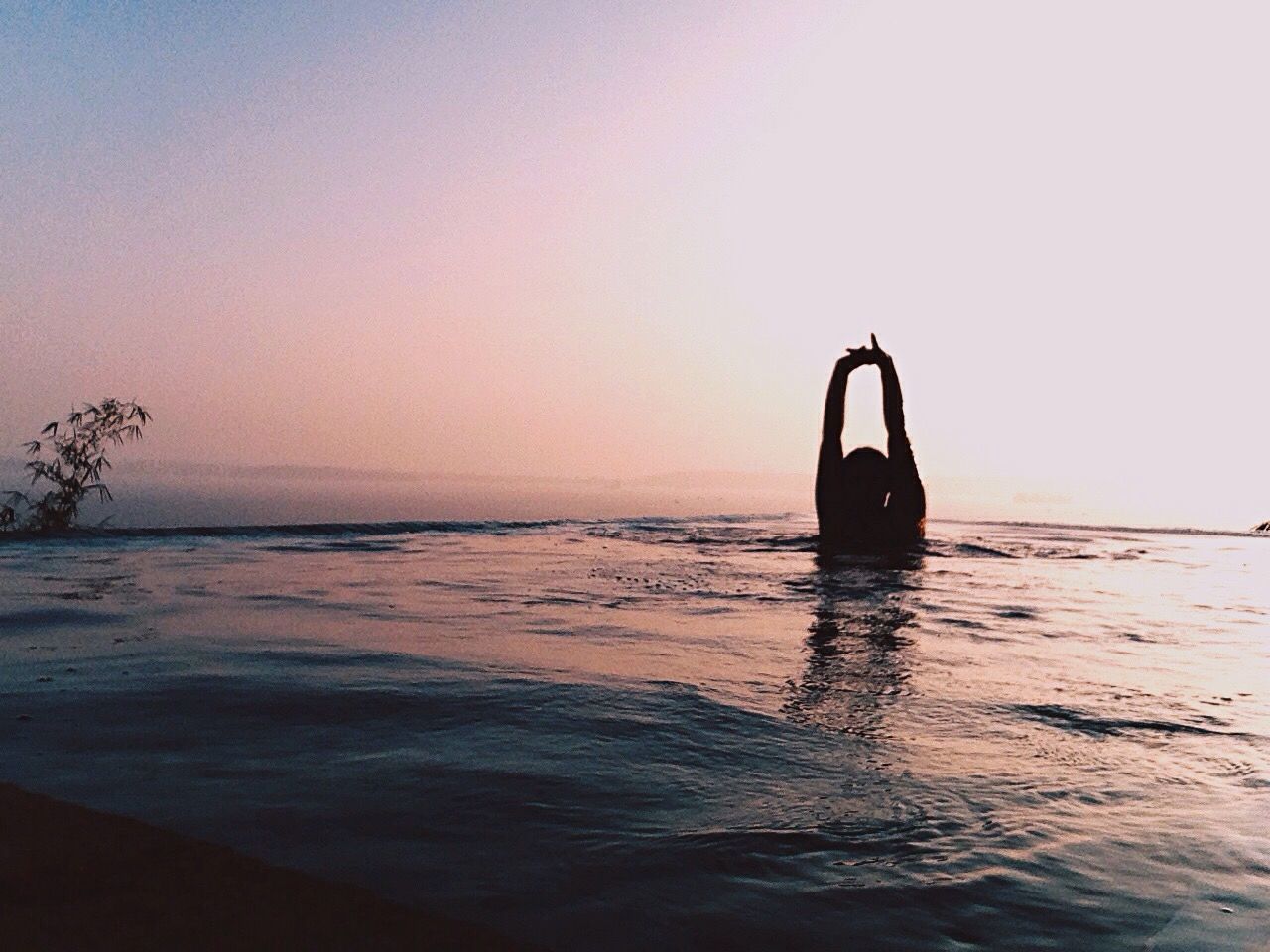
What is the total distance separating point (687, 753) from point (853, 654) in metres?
3.45

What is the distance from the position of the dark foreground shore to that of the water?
295 millimetres

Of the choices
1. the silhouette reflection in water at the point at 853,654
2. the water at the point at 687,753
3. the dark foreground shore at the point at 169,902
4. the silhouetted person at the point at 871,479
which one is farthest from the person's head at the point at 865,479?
the dark foreground shore at the point at 169,902

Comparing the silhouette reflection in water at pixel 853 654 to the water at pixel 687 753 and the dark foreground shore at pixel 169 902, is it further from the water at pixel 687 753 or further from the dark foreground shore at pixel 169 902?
the dark foreground shore at pixel 169 902

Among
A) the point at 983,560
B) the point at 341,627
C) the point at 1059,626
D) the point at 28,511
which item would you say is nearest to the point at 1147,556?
the point at 983,560

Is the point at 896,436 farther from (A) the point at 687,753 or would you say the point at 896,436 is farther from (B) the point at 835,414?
(A) the point at 687,753

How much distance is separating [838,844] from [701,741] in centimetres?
149

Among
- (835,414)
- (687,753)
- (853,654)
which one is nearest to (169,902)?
(687,753)

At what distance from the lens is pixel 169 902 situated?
238 cm

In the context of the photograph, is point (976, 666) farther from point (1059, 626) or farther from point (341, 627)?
point (341, 627)

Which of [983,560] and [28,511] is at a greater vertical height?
[28,511]

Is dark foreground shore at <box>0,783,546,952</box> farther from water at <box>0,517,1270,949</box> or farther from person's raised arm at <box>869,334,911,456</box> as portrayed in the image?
person's raised arm at <box>869,334,911,456</box>

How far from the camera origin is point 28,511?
1647 cm

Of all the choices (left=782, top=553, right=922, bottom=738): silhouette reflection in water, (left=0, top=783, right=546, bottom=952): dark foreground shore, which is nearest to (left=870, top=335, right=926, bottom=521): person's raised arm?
(left=782, top=553, right=922, bottom=738): silhouette reflection in water

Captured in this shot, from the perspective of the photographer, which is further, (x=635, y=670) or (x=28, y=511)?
(x=28, y=511)
